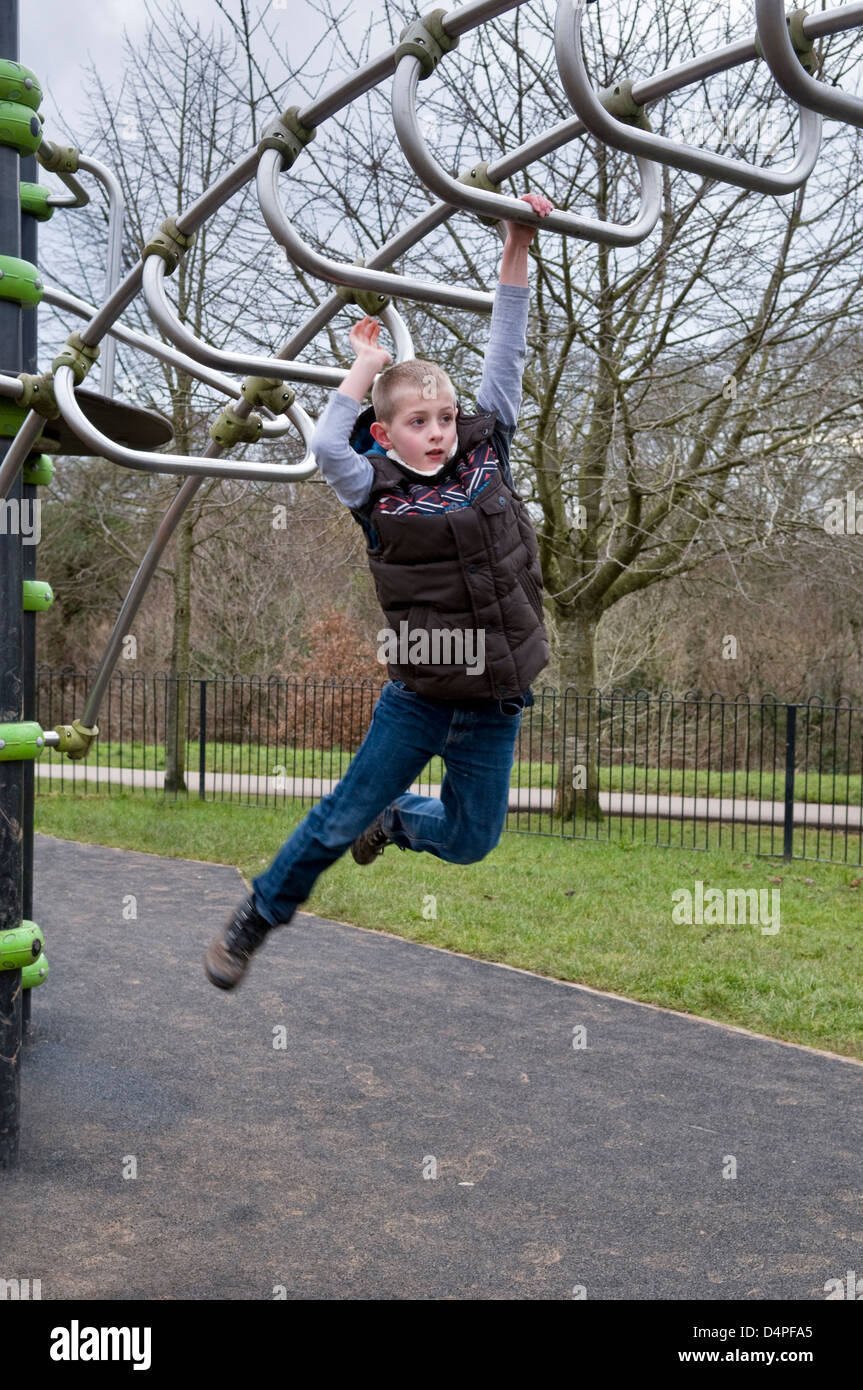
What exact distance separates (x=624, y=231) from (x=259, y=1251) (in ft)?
8.68

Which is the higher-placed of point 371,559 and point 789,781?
point 371,559

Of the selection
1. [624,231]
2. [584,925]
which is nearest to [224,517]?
[584,925]

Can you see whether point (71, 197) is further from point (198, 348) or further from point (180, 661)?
point (180, 661)

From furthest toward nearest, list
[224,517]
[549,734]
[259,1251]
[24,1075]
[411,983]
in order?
[549,734], [224,517], [411,983], [24,1075], [259,1251]

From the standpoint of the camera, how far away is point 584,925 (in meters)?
7.01

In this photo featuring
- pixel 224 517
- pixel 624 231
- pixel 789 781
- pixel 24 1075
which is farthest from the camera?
pixel 224 517

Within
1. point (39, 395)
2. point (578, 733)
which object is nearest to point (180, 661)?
point (578, 733)

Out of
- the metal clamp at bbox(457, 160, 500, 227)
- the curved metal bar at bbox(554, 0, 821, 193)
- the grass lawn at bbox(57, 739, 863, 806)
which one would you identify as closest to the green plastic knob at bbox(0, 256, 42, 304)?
the metal clamp at bbox(457, 160, 500, 227)

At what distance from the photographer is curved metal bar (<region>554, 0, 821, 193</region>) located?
5.55ft

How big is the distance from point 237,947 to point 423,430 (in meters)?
1.18

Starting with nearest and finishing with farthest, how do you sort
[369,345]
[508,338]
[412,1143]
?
[369,345], [508,338], [412,1143]

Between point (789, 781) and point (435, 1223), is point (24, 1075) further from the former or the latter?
point (789, 781)

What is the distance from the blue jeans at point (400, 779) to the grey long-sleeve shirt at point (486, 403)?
→ 0.45 metres

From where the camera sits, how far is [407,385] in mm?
2309
